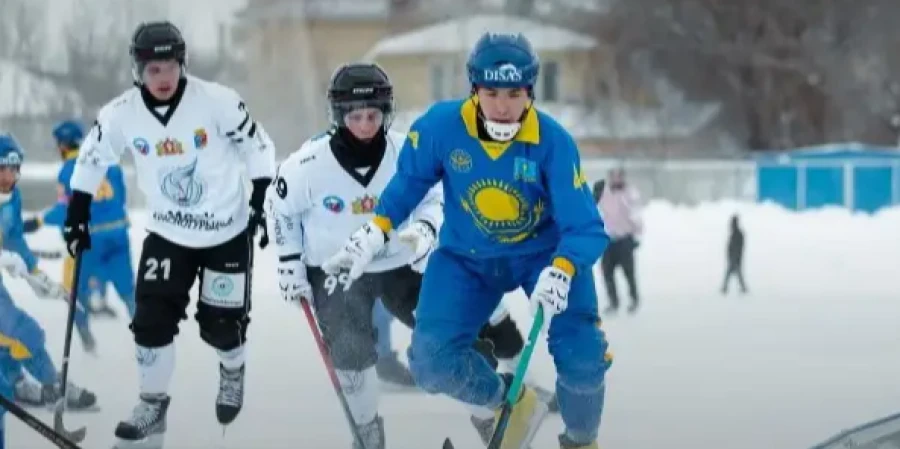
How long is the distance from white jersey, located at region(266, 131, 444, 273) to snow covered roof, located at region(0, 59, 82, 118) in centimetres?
3037

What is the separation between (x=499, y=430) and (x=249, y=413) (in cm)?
240

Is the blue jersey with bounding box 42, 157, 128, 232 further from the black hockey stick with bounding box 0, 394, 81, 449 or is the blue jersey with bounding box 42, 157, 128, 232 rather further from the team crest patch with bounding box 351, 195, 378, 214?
the black hockey stick with bounding box 0, 394, 81, 449

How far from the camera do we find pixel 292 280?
5945 mm

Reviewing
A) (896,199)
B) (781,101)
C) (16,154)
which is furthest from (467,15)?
(16,154)

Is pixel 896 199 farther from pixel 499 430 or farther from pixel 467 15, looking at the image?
pixel 499 430

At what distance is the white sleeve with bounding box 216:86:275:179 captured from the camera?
243 inches

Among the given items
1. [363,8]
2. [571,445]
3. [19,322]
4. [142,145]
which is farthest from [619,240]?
[363,8]

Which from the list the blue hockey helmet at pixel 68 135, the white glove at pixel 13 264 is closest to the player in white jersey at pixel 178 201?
the white glove at pixel 13 264

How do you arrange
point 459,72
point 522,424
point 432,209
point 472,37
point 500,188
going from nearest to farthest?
A: point 500,188 → point 522,424 → point 432,209 → point 459,72 → point 472,37

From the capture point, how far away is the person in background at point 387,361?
25.9ft

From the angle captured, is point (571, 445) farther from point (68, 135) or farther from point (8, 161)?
point (68, 135)

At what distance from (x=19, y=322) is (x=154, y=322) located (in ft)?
3.49

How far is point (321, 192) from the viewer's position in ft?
19.9

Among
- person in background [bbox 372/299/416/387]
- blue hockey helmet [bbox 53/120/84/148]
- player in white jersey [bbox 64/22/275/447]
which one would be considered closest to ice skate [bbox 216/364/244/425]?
player in white jersey [bbox 64/22/275/447]
